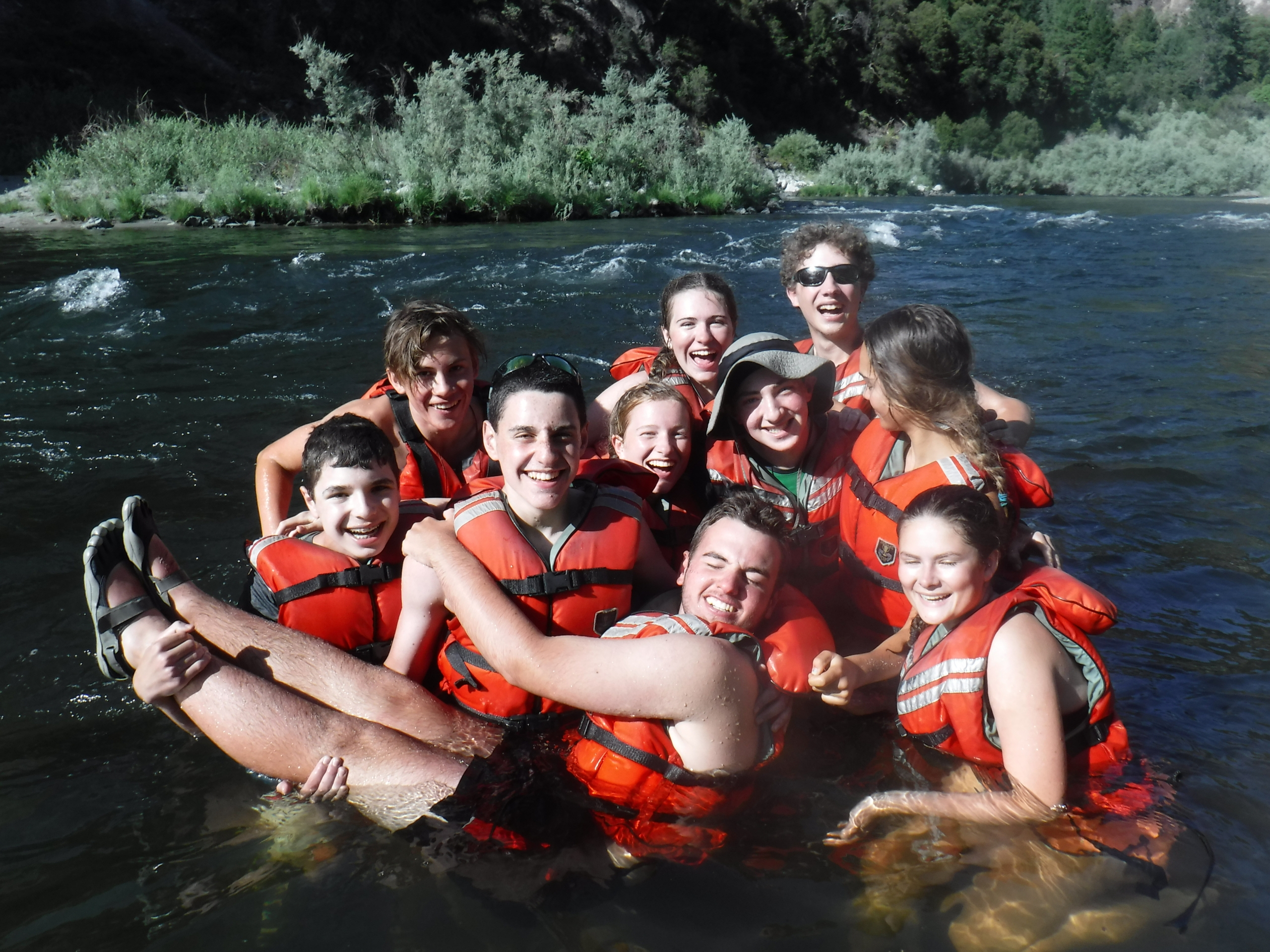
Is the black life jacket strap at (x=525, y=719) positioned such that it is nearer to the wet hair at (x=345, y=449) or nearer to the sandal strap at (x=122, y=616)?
the wet hair at (x=345, y=449)

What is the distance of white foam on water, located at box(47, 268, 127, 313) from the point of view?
10117 millimetres

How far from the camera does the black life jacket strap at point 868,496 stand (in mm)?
3262

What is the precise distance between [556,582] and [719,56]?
45027 mm

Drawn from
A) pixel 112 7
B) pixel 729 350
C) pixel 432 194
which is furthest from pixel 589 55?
pixel 729 350

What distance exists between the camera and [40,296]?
33.8 ft

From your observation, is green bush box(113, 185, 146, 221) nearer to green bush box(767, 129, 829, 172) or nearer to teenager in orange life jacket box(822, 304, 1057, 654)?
teenager in orange life jacket box(822, 304, 1057, 654)

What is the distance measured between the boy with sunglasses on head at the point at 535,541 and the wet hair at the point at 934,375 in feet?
3.18

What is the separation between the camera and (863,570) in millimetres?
3523

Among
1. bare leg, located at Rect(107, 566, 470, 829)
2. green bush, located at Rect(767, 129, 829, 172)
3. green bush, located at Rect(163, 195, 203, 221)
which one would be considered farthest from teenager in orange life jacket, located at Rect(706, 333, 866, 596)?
green bush, located at Rect(767, 129, 829, 172)

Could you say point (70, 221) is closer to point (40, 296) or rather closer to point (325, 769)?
point (40, 296)

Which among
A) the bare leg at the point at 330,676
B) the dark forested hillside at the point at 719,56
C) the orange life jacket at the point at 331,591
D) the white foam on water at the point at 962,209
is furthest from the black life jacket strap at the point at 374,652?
the dark forested hillside at the point at 719,56

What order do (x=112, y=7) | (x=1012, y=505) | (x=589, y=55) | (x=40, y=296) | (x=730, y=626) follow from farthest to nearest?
(x=589, y=55) < (x=112, y=7) < (x=40, y=296) < (x=1012, y=505) < (x=730, y=626)

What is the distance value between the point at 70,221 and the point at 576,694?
1820 cm

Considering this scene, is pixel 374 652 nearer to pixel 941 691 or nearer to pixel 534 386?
pixel 534 386
